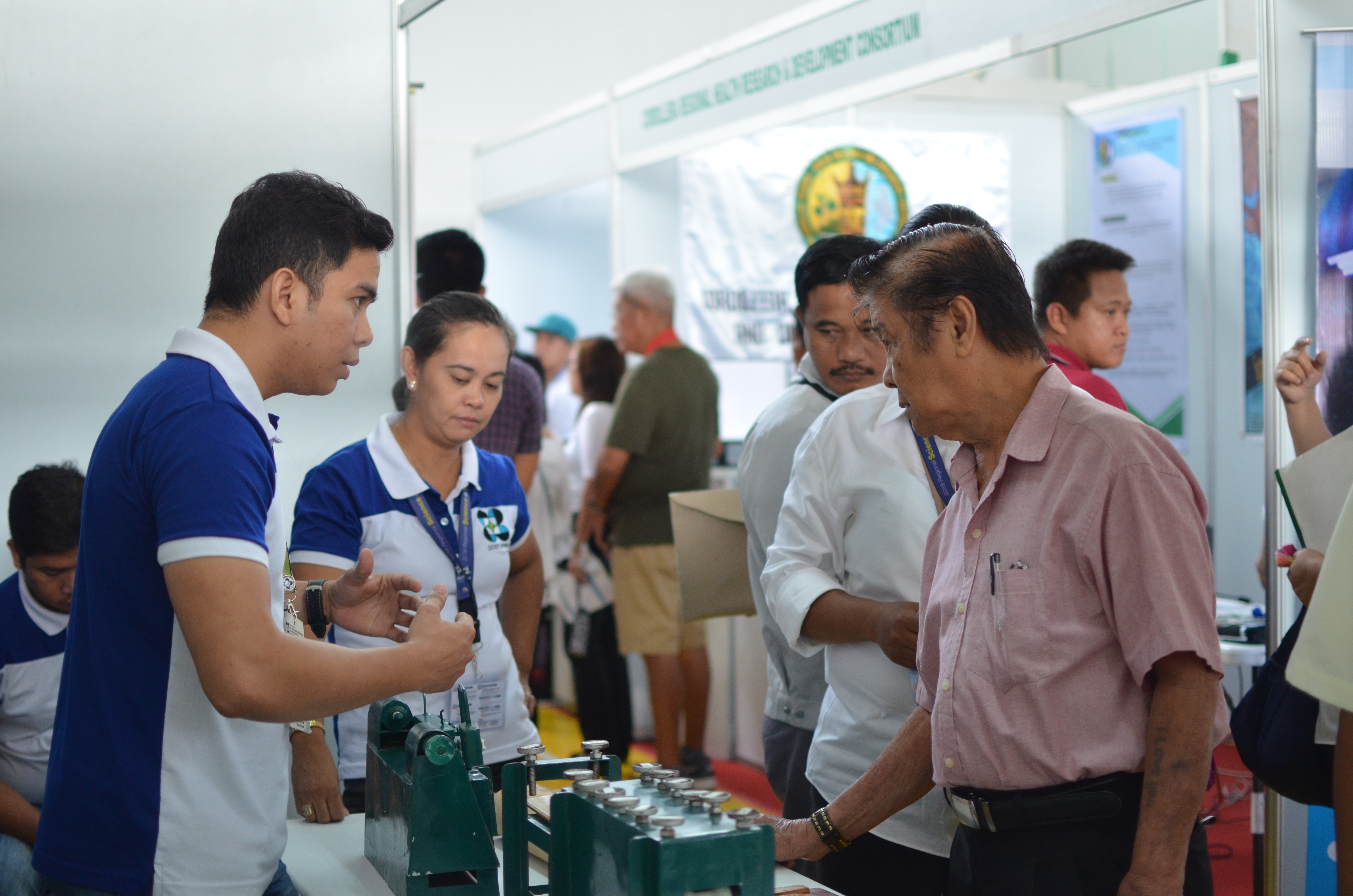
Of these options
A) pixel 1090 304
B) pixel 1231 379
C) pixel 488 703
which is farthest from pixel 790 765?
pixel 1231 379

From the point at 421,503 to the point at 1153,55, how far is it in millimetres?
5057

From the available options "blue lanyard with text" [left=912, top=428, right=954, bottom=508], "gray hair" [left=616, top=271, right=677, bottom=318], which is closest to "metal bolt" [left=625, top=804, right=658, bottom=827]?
"blue lanyard with text" [left=912, top=428, right=954, bottom=508]

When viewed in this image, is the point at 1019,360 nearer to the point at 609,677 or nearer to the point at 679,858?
the point at 679,858

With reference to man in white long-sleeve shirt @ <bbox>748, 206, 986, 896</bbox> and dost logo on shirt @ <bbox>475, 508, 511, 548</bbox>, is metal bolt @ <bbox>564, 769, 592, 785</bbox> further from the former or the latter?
dost logo on shirt @ <bbox>475, 508, 511, 548</bbox>

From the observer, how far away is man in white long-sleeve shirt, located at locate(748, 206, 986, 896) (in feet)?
5.83

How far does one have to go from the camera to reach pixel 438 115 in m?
9.68

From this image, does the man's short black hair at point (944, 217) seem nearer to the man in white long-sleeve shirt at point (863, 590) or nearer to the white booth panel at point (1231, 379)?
the man in white long-sleeve shirt at point (863, 590)

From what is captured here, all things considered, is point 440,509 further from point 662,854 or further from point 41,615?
point 662,854

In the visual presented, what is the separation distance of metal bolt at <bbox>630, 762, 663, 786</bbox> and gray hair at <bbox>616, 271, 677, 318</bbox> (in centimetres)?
338

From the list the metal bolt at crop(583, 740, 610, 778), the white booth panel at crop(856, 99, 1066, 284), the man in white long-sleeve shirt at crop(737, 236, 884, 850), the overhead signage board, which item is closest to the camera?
the metal bolt at crop(583, 740, 610, 778)

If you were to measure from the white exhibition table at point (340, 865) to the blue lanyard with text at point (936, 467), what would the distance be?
2.02ft

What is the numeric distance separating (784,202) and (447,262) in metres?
2.15

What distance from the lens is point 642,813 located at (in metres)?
1.17

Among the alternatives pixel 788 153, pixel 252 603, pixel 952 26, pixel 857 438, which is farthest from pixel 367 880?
pixel 788 153
